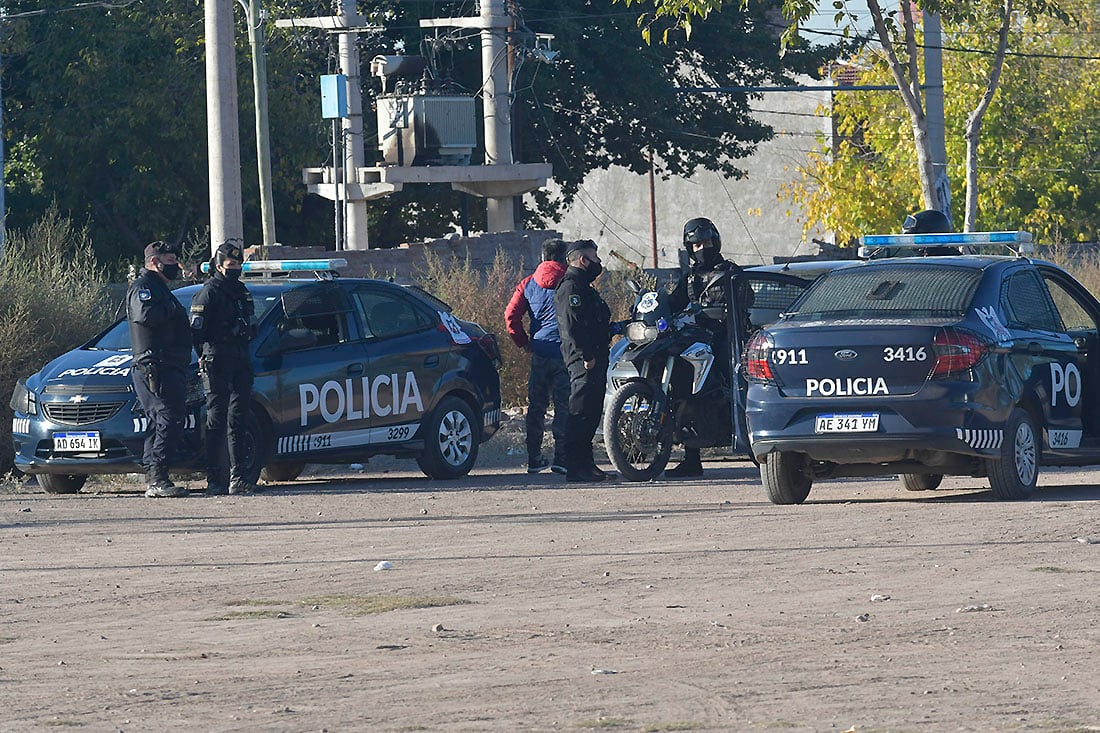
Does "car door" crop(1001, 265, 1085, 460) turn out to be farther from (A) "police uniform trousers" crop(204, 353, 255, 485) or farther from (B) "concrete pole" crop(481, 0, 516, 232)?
(B) "concrete pole" crop(481, 0, 516, 232)

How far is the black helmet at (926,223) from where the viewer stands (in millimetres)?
15266

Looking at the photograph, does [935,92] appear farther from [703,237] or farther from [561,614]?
[561,614]

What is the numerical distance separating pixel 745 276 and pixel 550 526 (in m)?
3.31

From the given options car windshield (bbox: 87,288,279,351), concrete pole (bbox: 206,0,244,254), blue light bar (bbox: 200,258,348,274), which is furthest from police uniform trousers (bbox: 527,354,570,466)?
concrete pole (bbox: 206,0,244,254)

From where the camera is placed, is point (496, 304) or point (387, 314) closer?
point (387, 314)

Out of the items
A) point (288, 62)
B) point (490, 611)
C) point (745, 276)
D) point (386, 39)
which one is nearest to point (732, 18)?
point (386, 39)

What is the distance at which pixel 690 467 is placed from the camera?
15.3 meters

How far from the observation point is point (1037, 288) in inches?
517

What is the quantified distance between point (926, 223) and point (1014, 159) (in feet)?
113

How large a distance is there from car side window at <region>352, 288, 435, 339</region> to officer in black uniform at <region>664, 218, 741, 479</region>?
2.23 m

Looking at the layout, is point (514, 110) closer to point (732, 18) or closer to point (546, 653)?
point (732, 18)

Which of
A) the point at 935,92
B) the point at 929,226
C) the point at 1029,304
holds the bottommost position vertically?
the point at 1029,304

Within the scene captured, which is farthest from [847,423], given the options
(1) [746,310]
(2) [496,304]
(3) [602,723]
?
(2) [496,304]

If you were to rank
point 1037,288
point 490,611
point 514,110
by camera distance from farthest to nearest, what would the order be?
point 514,110 < point 1037,288 < point 490,611
